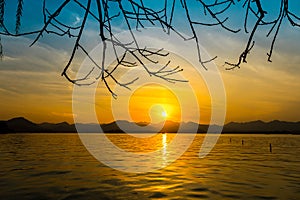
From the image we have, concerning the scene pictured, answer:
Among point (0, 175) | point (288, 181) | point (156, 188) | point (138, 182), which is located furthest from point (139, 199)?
point (0, 175)

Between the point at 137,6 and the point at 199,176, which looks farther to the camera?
the point at 199,176

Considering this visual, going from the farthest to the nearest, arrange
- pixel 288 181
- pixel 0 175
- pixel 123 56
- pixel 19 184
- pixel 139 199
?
1. pixel 0 175
2. pixel 288 181
3. pixel 19 184
4. pixel 139 199
5. pixel 123 56

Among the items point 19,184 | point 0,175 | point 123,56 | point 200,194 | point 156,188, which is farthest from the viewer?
point 0,175

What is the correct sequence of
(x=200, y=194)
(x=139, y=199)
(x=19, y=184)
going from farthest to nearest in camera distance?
(x=19, y=184) < (x=200, y=194) < (x=139, y=199)

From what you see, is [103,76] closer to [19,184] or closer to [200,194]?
[200,194]

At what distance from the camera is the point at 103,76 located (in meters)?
2.60

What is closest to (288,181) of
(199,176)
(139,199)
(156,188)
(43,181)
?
(199,176)

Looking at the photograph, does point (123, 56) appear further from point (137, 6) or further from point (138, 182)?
point (138, 182)

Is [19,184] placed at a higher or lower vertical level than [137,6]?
lower

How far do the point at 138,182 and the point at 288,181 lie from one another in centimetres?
1173

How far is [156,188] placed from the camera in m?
21.2

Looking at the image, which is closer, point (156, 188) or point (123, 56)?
point (123, 56)

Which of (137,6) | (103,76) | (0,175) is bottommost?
(0,175)

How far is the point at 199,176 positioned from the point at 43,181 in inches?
494
